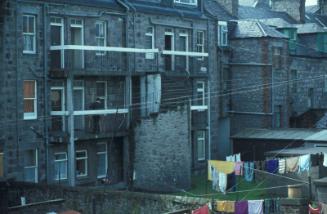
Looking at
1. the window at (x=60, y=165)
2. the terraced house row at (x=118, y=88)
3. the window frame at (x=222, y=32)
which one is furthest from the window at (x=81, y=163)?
the window frame at (x=222, y=32)

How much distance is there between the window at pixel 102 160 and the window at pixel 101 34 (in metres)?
4.97

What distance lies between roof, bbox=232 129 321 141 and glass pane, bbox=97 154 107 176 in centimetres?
1123

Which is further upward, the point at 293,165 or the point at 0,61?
the point at 0,61

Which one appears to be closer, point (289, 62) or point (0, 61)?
point (0, 61)

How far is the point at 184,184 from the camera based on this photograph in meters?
34.1

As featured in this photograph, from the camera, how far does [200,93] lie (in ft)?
132

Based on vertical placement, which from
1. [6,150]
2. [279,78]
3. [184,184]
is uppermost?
[279,78]

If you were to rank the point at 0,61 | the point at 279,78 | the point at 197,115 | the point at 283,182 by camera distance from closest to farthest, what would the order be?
the point at 0,61 < the point at 283,182 < the point at 197,115 < the point at 279,78

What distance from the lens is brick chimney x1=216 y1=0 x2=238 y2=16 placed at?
50.1 meters

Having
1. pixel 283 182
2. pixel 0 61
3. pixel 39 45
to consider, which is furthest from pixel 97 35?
pixel 283 182

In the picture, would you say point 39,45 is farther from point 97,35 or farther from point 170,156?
point 170,156

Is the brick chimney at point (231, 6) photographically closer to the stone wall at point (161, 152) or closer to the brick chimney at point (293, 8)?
the brick chimney at point (293, 8)

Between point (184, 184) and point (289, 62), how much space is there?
53.8 feet

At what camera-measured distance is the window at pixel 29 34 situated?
2973 cm
